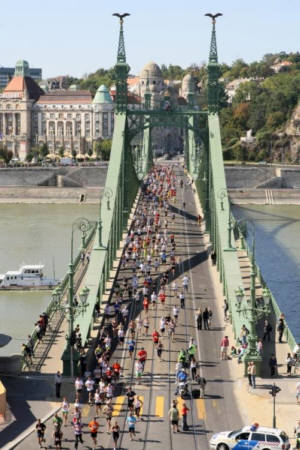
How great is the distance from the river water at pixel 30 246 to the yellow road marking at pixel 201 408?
13.9 metres

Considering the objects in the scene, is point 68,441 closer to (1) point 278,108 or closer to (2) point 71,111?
(1) point 278,108

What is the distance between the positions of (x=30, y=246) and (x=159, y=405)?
4694cm

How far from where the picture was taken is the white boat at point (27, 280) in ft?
192

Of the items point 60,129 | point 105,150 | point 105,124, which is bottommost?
point 105,150

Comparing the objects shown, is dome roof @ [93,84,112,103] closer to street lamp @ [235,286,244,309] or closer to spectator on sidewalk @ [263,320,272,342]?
street lamp @ [235,286,244,309]

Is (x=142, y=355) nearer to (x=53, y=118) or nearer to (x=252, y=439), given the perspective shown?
(x=252, y=439)

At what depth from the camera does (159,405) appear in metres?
29.7

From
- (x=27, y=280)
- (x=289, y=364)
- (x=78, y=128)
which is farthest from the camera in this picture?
(x=78, y=128)

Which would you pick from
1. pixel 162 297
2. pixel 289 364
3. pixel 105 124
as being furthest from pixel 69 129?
pixel 289 364

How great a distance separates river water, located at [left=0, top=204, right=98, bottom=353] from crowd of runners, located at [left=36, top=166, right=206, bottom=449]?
17.3 feet

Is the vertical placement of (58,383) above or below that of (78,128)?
below

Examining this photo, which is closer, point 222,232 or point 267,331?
point 267,331

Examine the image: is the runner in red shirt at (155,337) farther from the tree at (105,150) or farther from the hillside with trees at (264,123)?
the tree at (105,150)

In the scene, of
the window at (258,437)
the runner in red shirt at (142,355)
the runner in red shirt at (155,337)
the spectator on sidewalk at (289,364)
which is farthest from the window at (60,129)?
the window at (258,437)
